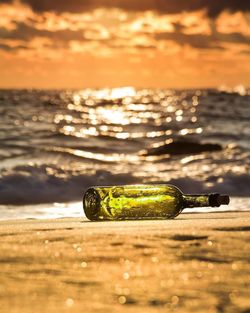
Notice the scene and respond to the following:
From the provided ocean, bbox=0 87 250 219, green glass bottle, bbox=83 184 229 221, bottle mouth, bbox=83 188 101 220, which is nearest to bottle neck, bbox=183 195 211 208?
green glass bottle, bbox=83 184 229 221

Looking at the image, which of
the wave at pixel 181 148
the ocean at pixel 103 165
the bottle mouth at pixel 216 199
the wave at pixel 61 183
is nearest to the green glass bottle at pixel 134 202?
the bottle mouth at pixel 216 199

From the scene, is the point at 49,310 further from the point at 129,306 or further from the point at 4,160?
the point at 4,160

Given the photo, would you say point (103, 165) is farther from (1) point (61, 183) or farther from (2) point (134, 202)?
(2) point (134, 202)

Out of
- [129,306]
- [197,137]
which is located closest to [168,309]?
[129,306]

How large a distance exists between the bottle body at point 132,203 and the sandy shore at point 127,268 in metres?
0.32

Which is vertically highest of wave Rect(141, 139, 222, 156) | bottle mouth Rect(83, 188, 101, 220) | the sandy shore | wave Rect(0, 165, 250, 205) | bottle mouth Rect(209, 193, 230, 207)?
wave Rect(141, 139, 222, 156)

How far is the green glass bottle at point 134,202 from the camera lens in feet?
13.1

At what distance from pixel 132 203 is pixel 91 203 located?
0.21 m

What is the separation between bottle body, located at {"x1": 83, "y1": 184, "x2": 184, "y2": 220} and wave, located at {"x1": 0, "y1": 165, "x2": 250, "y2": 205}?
310cm

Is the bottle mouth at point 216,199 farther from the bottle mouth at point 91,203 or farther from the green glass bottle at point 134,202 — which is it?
the bottle mouth at point 91,203

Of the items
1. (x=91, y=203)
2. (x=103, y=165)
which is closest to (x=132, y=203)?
(x=91, y=203)

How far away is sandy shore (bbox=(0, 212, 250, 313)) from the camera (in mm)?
2078

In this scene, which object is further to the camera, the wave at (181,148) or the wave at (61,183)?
the wave at (181,148)

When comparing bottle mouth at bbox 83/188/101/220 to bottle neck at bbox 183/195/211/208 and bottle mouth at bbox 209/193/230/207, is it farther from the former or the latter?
bottle mouth at bbox 209/193/230/207
